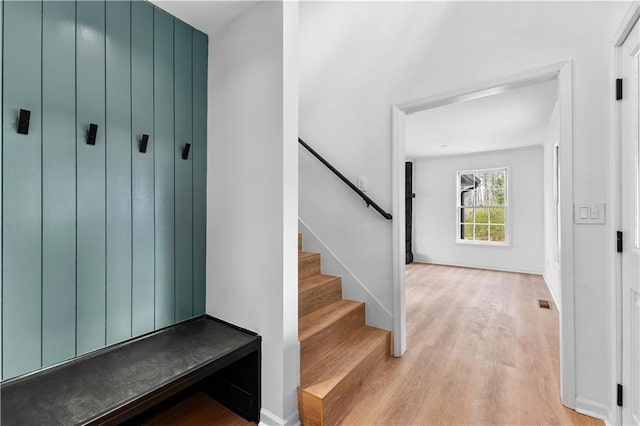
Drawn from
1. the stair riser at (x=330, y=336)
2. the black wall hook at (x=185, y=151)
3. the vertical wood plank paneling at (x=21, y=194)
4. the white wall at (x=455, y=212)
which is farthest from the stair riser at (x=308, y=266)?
the white wall at (x=455, y=212)

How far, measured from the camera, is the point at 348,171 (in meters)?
2.54

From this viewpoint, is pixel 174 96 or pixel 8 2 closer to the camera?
pixel 8 2

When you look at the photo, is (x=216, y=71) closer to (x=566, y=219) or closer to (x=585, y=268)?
(x=566, y=219)

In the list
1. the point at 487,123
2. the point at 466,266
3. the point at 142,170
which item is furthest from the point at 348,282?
the point at 466,266

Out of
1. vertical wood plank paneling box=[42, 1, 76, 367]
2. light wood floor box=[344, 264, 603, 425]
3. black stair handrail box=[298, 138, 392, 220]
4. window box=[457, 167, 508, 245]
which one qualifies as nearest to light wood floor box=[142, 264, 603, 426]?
light wood floor box=[344, 264, 603, 425]

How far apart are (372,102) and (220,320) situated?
197 cm

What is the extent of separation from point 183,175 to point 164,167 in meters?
0.12

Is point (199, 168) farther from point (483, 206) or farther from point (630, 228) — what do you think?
point (483, 206)

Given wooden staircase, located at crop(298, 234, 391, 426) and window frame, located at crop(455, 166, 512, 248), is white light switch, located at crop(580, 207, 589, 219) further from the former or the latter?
window frame, located at crop(455, 166, 512, 248)

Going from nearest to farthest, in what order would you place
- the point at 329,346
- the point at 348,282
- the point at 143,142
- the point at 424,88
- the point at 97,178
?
the point at 97,178 < the point at 143,142 < the point at 329,346 < the point at 424,88 < the point at 348,282

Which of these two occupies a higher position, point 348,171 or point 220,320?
point 348,171

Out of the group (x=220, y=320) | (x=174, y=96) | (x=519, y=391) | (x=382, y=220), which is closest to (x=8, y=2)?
(x=174, y=96)

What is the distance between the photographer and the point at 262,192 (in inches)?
61.1

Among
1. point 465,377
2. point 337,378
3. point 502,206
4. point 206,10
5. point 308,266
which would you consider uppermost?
point 206,10
